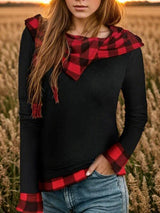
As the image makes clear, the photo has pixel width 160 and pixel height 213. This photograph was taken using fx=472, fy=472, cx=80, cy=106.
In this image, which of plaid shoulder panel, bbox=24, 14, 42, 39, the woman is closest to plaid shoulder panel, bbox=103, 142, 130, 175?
the woman

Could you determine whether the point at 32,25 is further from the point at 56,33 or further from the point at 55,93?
the point at 55,93

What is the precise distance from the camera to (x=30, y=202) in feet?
6.34

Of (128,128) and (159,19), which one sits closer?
(128,128)

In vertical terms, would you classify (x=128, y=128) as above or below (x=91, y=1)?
below

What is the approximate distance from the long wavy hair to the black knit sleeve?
191 mm

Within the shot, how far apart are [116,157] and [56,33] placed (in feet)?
1.84

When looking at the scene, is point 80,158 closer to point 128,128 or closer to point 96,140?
point 96,140

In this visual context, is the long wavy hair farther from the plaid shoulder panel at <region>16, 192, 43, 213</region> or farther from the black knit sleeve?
the plaid shoulder panel at <region>16, 192, 43, 213</region>

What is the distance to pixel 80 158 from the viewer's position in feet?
6.08

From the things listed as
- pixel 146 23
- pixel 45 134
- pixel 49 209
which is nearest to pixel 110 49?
pixel 45 134

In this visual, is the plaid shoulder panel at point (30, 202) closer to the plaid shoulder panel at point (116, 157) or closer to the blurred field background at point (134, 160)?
the plaid shoulder panel at point (116, 157)

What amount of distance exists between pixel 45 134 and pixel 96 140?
207 millimetres

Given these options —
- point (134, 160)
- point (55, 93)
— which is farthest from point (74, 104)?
point (134, 160)

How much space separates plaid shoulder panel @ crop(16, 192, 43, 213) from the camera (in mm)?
1928
